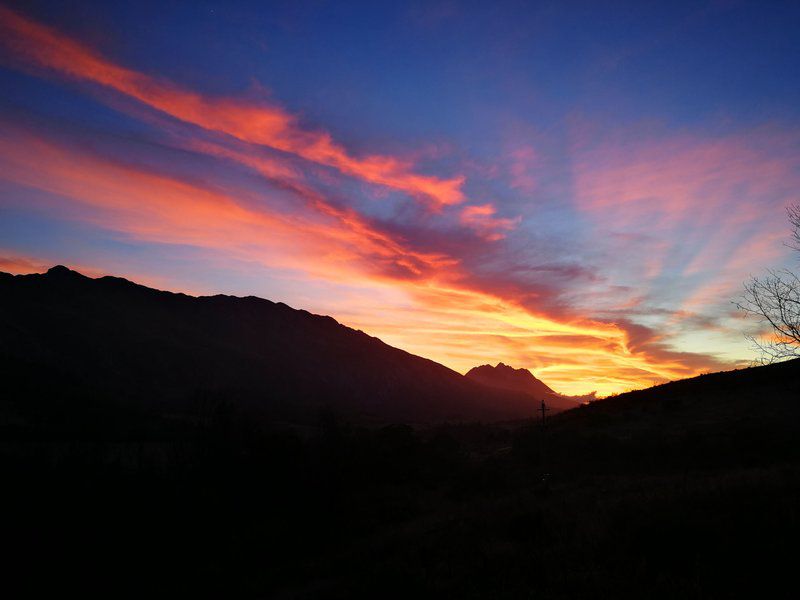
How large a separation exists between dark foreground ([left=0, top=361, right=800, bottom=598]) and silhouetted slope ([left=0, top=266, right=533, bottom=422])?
43613 millimetres

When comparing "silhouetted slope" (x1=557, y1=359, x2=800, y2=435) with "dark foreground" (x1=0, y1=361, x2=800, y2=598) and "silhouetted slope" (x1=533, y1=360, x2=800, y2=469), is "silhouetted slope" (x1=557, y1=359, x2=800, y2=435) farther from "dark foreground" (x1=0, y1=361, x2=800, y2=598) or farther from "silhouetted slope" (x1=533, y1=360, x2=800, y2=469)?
"dark foreground" (x1=0, y1=361, x2=800, y2=598)

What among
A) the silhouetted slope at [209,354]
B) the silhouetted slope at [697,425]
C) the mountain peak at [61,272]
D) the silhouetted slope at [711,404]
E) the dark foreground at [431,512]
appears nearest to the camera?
the dark foreground at [431,512]

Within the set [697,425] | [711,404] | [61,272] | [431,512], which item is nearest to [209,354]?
[61,272]

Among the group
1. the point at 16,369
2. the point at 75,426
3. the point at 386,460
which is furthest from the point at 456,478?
the point at 16,369

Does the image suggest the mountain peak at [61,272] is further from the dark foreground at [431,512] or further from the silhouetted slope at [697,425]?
the silhouetted slope at [697,425]

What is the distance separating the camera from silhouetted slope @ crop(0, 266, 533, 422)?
93688 mm

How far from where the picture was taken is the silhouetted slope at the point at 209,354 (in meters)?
93.7

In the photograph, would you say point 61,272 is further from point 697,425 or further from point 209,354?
point 697,425

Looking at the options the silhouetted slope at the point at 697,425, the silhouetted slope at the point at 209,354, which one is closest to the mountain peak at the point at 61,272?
the silhouetted slope at the point at 209,354

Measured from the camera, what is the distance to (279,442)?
84.1ft

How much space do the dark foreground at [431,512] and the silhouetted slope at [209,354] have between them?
43.6 m

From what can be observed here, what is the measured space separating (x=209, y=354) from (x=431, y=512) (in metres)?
112

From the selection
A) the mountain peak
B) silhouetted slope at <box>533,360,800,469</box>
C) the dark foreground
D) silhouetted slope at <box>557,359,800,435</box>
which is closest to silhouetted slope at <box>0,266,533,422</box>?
the mountain peak

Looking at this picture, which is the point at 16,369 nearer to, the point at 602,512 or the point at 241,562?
the point at 241,562
